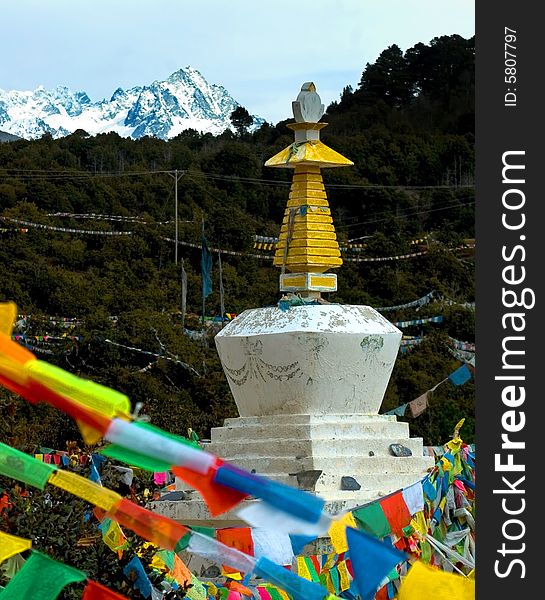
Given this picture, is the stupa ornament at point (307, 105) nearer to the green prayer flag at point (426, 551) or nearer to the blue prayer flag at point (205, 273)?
the green prayer flag at point (426, 551)

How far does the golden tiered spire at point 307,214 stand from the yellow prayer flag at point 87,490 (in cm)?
820

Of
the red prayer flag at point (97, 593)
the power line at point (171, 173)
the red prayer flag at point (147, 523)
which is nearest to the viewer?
the red prayer flag at point (147, 523)

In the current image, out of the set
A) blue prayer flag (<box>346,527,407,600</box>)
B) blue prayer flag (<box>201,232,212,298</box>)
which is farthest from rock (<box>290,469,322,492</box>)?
blue prayer flag (<box>201,232,212,298</box>)

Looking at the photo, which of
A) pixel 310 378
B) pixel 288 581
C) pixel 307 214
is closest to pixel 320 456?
pixel 310 378

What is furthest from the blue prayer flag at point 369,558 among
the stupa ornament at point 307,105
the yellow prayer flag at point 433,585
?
the stupa ornament at point 307,105

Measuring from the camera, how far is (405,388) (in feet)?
94.6

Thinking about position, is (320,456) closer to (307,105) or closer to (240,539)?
(240,539)

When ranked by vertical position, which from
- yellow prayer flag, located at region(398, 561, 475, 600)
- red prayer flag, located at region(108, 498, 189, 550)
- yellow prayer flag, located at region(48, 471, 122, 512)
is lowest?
yellow prayer flag, located at region(398, 561, 475, 600)

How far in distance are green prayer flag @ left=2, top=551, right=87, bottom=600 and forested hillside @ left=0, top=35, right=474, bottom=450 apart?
16.7 m

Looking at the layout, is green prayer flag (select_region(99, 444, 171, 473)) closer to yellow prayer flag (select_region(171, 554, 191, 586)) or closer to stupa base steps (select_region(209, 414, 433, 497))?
yellow prayer flag (select_region(171, 554, 191, 586))

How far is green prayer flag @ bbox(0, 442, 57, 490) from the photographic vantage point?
378 cm

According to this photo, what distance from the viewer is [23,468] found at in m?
3.82

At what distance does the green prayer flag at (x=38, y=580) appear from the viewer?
13.6ft

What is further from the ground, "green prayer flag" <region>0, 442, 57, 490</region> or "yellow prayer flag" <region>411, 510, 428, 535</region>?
"green prayer flag" <region>0, 442, 57, 490</region>
